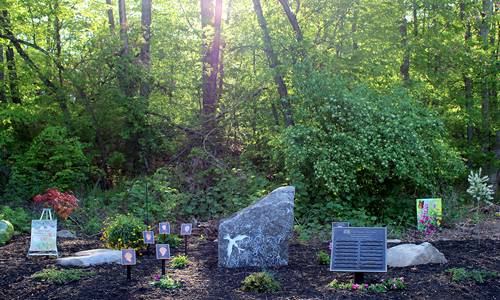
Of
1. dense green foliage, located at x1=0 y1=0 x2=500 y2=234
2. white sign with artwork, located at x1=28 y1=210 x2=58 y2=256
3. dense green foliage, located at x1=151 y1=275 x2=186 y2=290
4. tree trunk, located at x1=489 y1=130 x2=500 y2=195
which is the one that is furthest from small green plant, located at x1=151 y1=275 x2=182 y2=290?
tree trunk, located at x1=489 y1=130 x2=500 y2=195

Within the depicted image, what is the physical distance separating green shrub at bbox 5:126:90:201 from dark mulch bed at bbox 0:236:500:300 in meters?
5.98

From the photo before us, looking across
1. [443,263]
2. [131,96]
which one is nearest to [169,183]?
[131,96]

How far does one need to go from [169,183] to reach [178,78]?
12.2 feet

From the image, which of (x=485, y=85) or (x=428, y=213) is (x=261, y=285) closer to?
(x=428, y=213)

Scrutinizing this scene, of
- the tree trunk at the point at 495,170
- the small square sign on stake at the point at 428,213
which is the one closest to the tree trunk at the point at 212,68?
the small square sign on stake at the point at 428,213

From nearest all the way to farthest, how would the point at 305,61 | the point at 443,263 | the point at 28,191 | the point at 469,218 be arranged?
the point at 443,263
the point at 469,218
the point at 305,61
the point at 28,191

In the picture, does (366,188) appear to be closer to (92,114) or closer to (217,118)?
(217,118)

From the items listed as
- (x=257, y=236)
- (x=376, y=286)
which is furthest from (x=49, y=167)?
(x=376, y=286)

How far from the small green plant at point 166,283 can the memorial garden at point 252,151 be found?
21mm

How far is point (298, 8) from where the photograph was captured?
1509 centimetres

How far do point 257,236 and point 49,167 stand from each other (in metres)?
8.52

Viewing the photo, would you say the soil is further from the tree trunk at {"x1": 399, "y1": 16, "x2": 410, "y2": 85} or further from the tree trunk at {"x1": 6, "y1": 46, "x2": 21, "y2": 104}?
the tree trunk at {"x1": 399, "y1": 16, "x2": 410, "y2": 85}

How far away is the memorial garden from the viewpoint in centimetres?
655

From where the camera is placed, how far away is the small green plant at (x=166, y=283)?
5.90 meters
